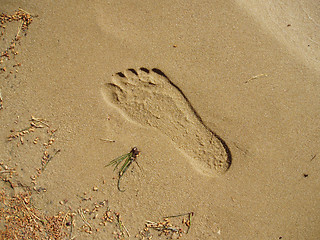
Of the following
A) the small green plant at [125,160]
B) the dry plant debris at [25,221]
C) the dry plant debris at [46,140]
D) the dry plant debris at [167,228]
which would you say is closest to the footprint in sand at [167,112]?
the small green plant at [125,160]

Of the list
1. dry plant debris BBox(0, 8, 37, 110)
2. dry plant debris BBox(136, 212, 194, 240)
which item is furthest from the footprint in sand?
dry plant debris BBox(0, 8, 37, 110)

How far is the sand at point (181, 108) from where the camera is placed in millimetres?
1949

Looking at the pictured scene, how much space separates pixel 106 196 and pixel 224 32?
5.68ft

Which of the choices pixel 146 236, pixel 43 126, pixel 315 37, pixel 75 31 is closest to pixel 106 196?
pixel 146 236

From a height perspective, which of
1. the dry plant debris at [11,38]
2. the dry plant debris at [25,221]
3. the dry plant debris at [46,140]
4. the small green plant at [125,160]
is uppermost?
the dry plant debris at [11,38]

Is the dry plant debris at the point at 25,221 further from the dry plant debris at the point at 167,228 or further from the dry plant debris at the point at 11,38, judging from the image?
the dry plant debris at the point at 11,38

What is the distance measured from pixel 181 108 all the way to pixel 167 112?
126 mm

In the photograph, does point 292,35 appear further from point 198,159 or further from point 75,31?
point 75,31

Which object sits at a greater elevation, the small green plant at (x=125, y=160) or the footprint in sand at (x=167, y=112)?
the footprint in sand at (x=167, y=112)

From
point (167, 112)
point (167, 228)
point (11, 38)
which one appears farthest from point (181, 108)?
point (11, 38)

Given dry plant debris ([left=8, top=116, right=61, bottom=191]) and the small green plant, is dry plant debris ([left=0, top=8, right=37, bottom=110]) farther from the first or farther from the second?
the small green plant

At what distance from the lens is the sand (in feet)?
6.40

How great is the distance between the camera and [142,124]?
6.59 feet

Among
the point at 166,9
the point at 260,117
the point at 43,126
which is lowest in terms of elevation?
the point at 43,126
